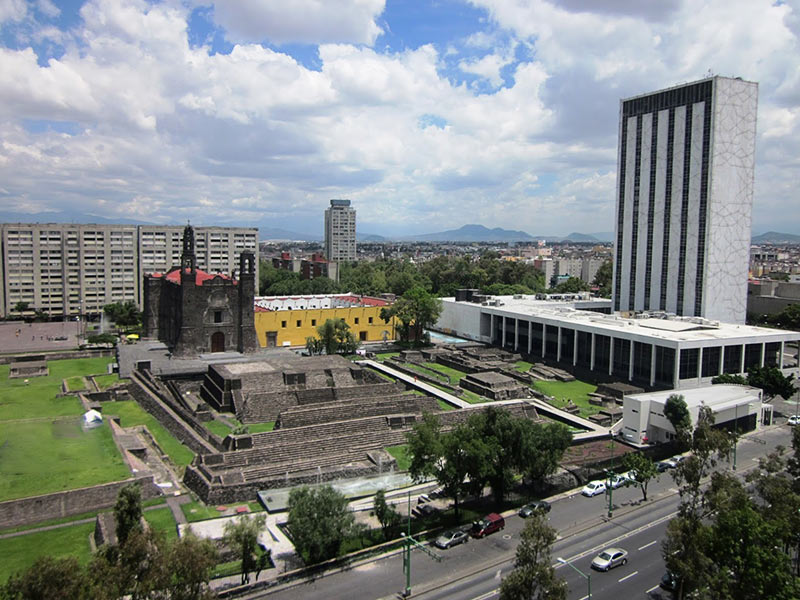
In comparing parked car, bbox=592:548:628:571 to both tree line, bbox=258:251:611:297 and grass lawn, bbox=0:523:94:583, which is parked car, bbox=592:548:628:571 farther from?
tree line, bbox=258:251:611:297

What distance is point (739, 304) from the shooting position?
69.1 m

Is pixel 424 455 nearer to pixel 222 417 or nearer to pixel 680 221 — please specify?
pixel 222 417

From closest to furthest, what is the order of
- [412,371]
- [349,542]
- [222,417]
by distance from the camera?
[349,542] < [222,417] < [412,371]

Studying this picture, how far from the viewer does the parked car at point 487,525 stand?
2578 centimetres

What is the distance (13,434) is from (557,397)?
37403 mm

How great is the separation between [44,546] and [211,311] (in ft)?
107

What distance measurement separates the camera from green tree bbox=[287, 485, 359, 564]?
22547 millimetres

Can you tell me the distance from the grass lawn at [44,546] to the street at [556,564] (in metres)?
8.14

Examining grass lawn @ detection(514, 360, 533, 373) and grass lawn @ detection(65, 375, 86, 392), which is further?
grass lawn @ detection(514, 360, 533, 373)

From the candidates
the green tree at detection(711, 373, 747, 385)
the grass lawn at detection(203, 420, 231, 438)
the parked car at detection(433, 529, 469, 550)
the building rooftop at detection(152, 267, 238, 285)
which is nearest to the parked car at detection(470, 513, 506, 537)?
the parked car at detection(433, 529, 469, 550)

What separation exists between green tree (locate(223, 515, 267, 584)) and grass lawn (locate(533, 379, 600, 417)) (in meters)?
29.0

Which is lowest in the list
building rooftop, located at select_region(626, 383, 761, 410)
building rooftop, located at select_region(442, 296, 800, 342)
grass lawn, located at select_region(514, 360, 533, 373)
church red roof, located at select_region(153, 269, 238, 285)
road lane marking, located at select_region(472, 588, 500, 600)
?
road lane marking, located at select_region(472, 588, 500, 600)

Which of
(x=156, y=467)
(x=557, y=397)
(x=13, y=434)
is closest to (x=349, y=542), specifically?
(x=156, y=467)

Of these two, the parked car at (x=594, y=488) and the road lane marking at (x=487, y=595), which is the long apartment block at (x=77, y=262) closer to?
the parked car at (x=594, y=488)
